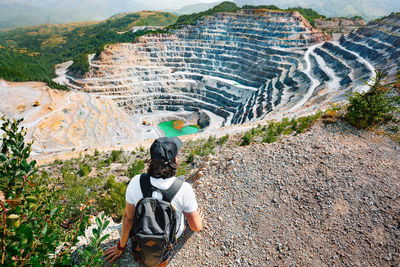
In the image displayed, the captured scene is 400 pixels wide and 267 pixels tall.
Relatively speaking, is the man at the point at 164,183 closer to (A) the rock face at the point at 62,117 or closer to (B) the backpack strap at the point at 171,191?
(B) the backpack strap at the point at 171,191

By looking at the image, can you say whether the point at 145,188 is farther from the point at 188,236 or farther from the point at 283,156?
the point at 283,156

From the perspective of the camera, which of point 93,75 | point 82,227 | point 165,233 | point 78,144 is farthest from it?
point 93,75

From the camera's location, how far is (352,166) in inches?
273

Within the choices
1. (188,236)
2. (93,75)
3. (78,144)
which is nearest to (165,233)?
(188,236)

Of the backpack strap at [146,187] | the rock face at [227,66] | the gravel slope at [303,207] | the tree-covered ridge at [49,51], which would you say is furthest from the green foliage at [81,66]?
the backpack strap at [146,187]

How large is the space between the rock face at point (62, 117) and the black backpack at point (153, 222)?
35.7 m

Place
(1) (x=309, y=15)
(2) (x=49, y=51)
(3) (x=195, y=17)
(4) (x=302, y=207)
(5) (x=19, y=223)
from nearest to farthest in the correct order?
(5) (x=19, y=223) < (4) (x=302, y=207) < (3) (x=195, y=17) < (1) (x=309, y=15) < (2) (x=49, y=51)

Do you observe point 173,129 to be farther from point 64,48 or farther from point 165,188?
point 64,48

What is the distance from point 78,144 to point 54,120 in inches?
276

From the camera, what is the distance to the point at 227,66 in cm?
6750

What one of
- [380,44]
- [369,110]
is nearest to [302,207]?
[369,110]

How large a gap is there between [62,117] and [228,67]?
1938 inches

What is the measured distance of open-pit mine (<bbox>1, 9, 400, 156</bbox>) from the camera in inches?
1857

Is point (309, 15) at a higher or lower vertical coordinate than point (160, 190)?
higher
